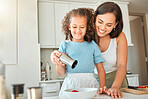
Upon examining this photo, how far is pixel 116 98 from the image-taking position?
32.5 inches

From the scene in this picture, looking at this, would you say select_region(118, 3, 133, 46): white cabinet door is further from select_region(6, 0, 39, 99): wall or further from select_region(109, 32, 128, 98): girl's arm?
select_region(109, 32, 128, 98): girl's arm

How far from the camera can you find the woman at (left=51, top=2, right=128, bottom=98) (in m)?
1.24

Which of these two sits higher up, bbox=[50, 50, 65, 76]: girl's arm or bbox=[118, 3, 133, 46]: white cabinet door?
bbox=[118, 3, 133, 46]: white cabinet door

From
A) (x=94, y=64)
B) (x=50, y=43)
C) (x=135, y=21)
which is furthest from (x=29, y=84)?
(x=135, y=21)

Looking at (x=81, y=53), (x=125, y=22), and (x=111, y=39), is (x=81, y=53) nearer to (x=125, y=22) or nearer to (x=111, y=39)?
(x=111, y=39)

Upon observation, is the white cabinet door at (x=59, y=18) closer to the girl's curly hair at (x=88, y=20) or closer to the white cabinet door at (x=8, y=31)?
the white cabinet door at (x=8, y=31)

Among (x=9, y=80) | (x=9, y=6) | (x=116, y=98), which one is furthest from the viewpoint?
(x=9, y=6)

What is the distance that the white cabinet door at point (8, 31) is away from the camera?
288 cm

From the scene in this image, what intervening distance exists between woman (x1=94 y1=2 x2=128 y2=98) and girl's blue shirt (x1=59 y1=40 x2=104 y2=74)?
5.4 inches

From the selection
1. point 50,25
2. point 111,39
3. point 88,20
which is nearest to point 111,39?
point 111,39

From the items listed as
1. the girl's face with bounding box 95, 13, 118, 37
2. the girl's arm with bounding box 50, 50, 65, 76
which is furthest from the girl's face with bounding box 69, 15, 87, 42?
the girl's arm with bounding box 50, 50, 65, 76

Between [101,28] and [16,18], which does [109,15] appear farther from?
[16,18]

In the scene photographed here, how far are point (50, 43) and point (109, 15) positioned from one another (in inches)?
86.9

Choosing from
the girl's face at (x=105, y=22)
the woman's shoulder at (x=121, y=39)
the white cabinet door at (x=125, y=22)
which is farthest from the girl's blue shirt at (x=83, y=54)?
the white cabinet door at (x=125, y=22)
